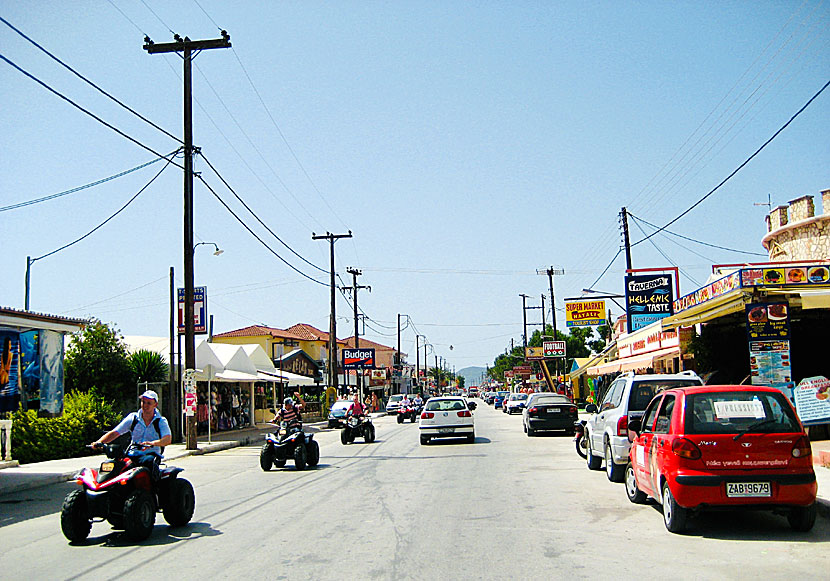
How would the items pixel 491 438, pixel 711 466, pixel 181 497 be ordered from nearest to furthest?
pixel 711 466
pixel 181 497
pixel 491 438

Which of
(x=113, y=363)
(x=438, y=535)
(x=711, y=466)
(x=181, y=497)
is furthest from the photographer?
(x=113, y=363)

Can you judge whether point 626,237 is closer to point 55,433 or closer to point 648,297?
point 648,297

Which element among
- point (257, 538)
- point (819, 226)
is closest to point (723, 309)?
point (257, 538)

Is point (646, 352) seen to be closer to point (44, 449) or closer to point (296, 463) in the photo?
point (296, 463)

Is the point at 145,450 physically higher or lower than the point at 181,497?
higher

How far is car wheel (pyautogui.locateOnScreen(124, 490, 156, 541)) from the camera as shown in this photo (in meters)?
8.98

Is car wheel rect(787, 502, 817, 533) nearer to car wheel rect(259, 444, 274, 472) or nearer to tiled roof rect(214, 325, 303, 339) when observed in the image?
car wheel rect(259, 444, 274, 472)

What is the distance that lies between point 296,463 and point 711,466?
11084mm

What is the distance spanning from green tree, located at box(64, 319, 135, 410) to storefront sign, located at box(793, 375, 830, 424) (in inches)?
889

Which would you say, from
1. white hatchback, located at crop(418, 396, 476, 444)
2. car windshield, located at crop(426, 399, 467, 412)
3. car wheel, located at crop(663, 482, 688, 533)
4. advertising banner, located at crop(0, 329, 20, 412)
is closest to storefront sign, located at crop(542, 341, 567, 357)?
car windshield, located at crop(426, 399, 467, 412)

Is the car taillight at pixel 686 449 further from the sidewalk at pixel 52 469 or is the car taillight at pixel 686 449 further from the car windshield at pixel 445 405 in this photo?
the car windshield at pixel 445 405

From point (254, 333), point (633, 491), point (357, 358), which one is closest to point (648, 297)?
point (633, 491)

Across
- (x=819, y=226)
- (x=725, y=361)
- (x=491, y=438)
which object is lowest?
(x=491, y=438)

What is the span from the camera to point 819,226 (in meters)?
29.2
